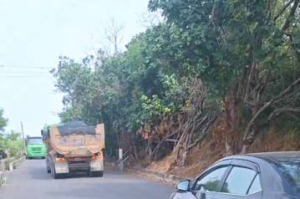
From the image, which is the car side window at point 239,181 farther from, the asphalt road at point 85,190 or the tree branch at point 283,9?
A: the asphalt road at point 85,190

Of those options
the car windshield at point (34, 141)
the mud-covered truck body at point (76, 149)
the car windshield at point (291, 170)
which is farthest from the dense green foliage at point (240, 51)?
the car windshield at point (34, 141)

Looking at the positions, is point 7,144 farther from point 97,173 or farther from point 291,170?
point 291,170

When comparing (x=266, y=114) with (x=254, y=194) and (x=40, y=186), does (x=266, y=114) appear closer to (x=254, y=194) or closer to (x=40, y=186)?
(x=40, y=186)

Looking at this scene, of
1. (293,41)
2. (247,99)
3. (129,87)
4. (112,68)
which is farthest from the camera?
(112,68)

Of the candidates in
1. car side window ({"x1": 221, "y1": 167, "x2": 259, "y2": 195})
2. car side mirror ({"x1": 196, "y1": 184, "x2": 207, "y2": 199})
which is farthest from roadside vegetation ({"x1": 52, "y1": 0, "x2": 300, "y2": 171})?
car side window ({"x1": 221, "y1": 167, "x2": 259, "y2": 195})

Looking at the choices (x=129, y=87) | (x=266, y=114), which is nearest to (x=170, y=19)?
(x=266, y=114)

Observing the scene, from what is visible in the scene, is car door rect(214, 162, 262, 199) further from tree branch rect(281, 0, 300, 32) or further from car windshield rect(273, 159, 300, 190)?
tree branch rect(281, 0, 300, 32)

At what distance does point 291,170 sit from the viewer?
6113 millimetres

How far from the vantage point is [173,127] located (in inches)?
1150

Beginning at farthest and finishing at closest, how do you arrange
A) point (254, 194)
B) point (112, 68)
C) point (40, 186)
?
1. point (112, 68)
2. point (40, 186)
3. point (254, 194)

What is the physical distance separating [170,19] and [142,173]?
46.6ft

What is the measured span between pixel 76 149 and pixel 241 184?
2162 cm

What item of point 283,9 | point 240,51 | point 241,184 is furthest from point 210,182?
point 283,9

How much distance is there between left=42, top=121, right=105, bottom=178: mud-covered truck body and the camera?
27547 mm
